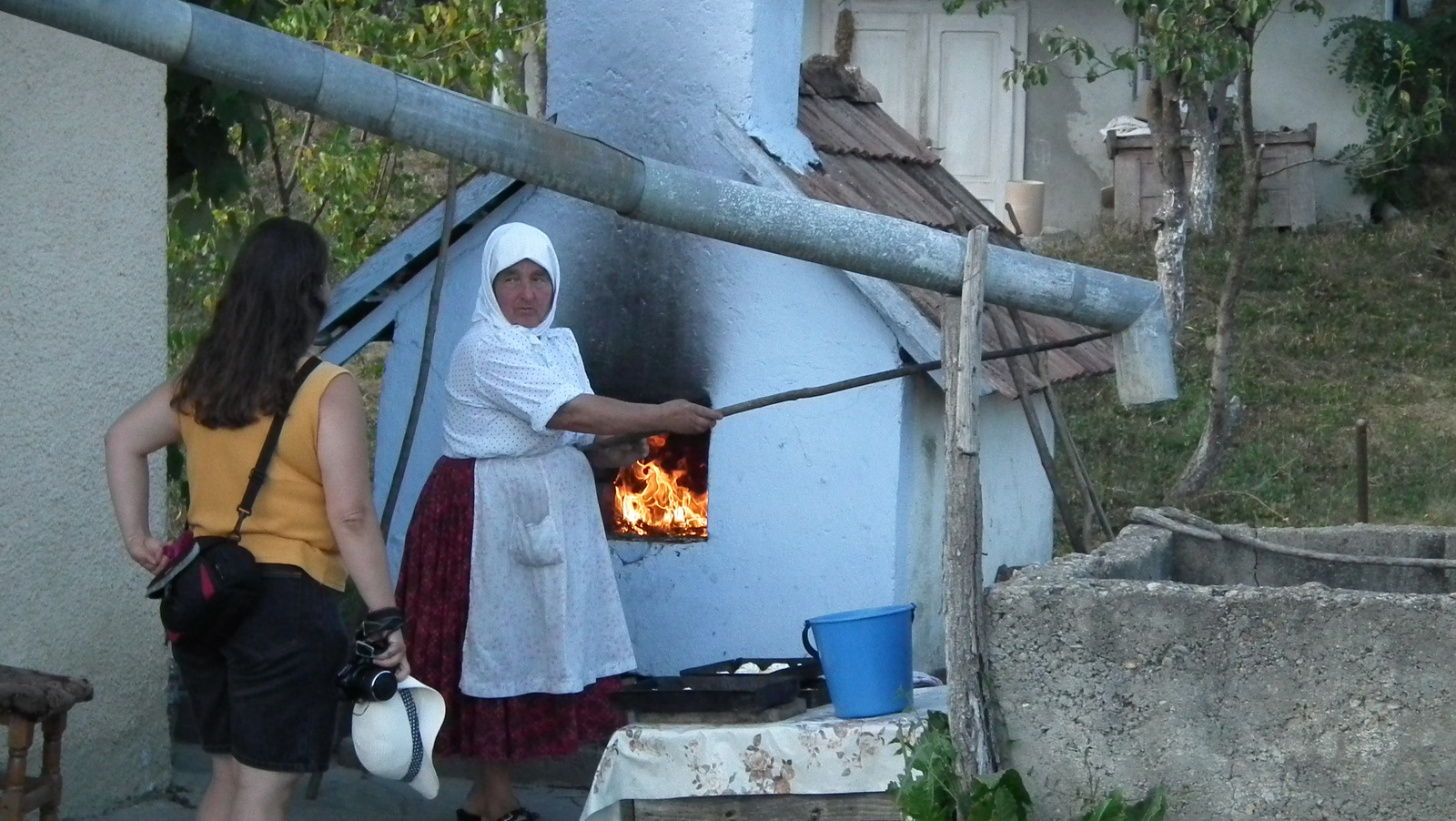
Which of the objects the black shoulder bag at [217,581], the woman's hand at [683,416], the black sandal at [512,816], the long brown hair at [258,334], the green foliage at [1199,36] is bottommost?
the black sandal at [512,816]

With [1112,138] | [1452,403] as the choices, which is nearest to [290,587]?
[1452,403]

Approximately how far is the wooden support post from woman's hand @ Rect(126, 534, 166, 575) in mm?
1694

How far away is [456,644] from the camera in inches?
187

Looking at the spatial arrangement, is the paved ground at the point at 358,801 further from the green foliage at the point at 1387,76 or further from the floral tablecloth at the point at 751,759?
the green foliage at the point at 1387,76

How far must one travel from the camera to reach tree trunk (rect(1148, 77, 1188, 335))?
9.48 meters

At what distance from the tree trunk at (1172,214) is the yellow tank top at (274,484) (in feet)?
→ 22.3

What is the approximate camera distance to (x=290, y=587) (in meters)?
3.60

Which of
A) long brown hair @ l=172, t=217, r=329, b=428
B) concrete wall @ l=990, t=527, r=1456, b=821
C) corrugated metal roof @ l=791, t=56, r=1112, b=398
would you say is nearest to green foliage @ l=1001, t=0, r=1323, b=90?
corrugated metal roof @ l=791, t=56, r=1112, b=398

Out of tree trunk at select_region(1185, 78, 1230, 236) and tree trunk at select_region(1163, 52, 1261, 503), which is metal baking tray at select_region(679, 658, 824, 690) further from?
tree trunk at select_region(1185, 78, 1230, 236)

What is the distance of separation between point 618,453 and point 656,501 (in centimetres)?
84

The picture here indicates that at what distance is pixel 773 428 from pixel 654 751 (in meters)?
1.38

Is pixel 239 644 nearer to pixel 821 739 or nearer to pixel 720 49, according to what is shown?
pixel 821 739

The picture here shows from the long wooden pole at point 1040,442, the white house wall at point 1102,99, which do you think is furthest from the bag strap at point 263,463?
the white house wall at point 1102,99

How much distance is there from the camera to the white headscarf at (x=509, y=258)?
466 cm
